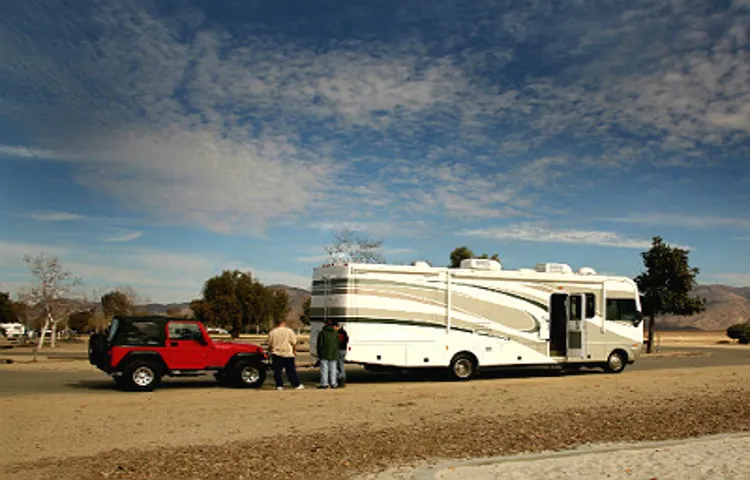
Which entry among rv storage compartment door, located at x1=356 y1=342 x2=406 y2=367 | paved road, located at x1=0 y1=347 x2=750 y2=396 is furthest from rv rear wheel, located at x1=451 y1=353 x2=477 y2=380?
rv storage compartment door, located at x1=356 y1=342 x2=406 y2=367

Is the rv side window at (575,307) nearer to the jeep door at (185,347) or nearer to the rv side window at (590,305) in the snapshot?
the rv side window at (590,305)

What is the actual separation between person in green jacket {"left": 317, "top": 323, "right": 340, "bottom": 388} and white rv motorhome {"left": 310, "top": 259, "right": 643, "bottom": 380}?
58 centimetres

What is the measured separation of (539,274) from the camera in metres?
19.9

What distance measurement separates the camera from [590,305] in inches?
807

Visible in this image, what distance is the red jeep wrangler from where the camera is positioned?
1540 centimetres

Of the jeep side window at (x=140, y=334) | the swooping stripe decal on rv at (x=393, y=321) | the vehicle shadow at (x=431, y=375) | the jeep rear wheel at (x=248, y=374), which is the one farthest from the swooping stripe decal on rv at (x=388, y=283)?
the jeep side window at (x=140, y=334)

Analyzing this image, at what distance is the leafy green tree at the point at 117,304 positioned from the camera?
5884cm

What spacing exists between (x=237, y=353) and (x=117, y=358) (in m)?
2.73

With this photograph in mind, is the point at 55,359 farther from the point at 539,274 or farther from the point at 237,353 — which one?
the point at 539,274

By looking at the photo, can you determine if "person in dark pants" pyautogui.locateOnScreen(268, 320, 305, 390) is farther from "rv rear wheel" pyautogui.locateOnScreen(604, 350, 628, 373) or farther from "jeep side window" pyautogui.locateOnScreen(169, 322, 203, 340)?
"rv rear wheel" pyautogui.locateOnScreen(604, 350, 628, 373)

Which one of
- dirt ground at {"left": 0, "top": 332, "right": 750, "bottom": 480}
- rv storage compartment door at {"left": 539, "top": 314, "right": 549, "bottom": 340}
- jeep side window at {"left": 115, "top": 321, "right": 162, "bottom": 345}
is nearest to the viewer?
dirt ground at {"left": 0, "top": 332, "right": 750, "bottom": 480}

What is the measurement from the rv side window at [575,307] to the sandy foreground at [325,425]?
148 inches

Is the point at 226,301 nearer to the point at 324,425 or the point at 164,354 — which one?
the point at 164,354

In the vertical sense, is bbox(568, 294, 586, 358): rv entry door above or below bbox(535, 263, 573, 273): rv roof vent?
below
